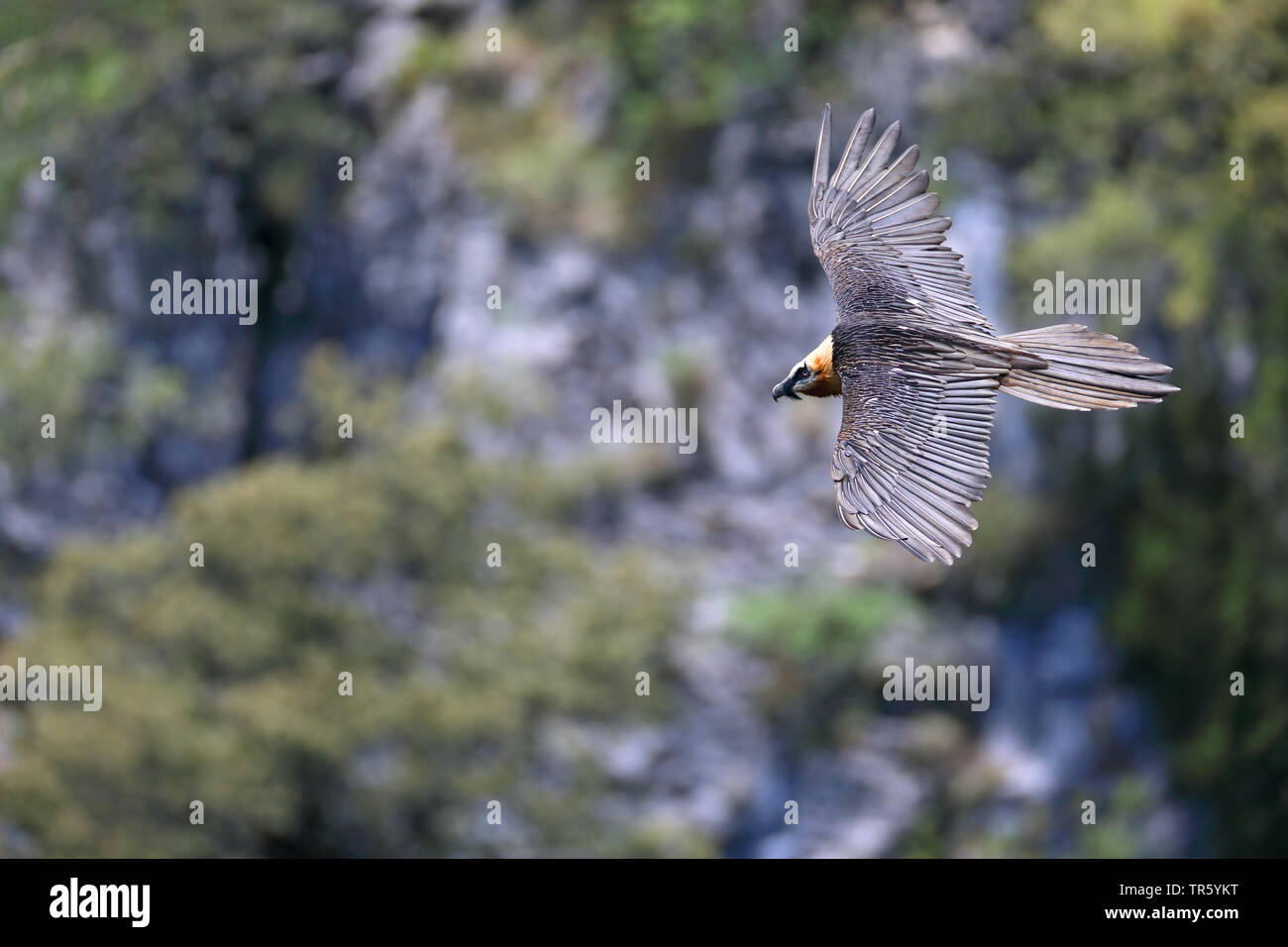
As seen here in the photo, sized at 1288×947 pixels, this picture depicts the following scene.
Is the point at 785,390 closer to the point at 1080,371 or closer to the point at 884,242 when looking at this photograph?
the point at 884,242

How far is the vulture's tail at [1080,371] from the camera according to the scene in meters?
5.11

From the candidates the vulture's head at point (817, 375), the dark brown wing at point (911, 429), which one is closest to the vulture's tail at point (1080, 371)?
the dark brown wing at point (911, 429)

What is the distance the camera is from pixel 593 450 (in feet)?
75.9

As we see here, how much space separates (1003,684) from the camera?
2252cm

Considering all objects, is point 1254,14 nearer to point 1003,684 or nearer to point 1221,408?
point 1221,408

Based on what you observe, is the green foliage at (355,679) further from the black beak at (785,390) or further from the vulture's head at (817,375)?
the black beak at (785,390)

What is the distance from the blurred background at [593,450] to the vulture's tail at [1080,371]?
47.9 ft

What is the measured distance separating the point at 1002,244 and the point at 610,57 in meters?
6.74

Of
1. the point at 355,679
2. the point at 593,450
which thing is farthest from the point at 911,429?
the point at 593,450

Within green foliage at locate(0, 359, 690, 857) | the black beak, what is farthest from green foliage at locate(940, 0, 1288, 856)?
the black beak

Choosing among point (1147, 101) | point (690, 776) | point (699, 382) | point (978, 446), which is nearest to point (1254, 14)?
point (1147, 101)

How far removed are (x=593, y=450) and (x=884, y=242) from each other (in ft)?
56.4

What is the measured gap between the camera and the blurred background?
65.2 feet

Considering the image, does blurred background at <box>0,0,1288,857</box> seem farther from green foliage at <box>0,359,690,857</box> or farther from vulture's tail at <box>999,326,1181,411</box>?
vulture's tail at <box>999,326,1181,411</box>
